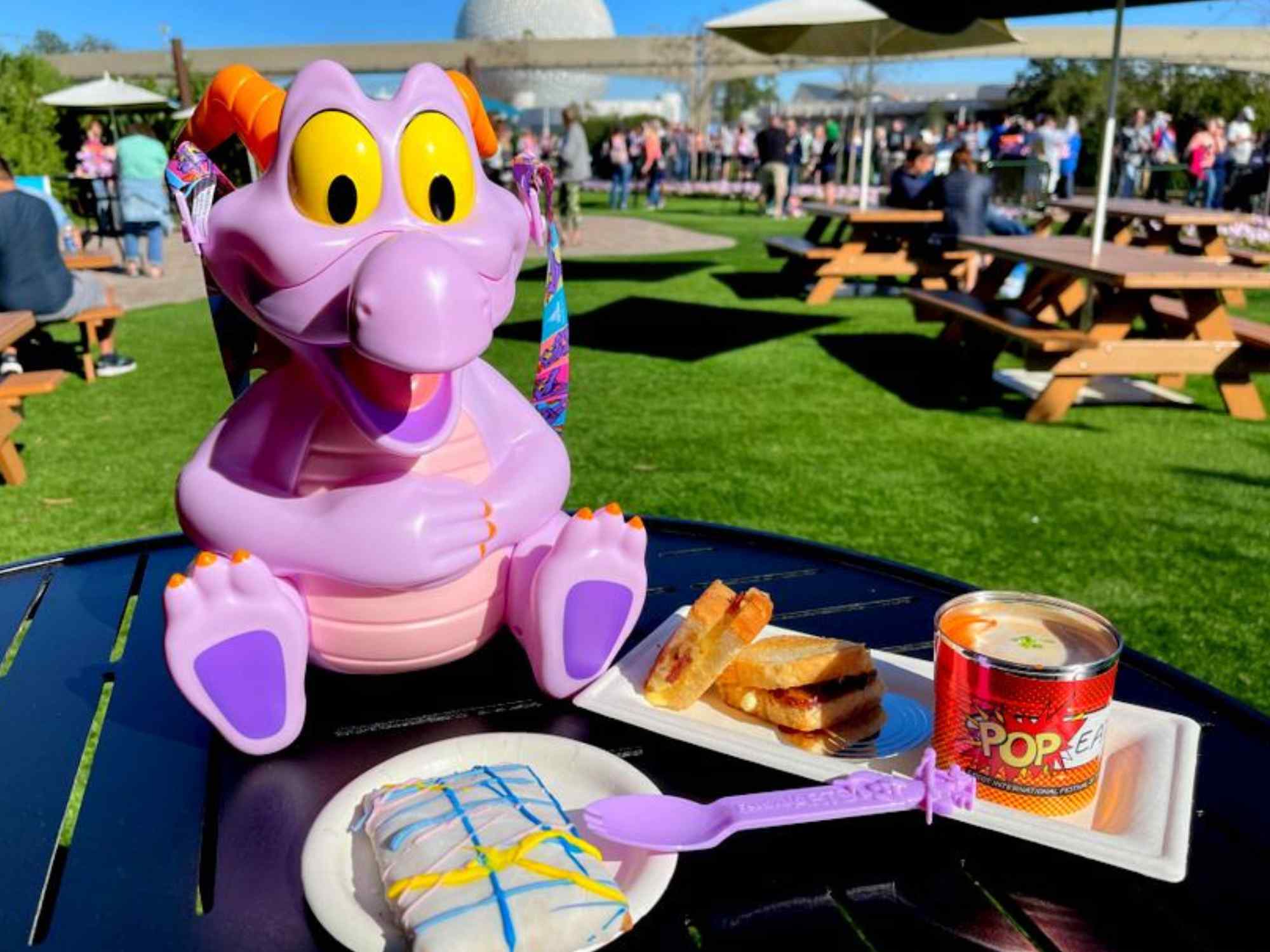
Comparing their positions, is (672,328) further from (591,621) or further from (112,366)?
(591,621)

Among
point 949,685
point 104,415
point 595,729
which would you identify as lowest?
point 104,415

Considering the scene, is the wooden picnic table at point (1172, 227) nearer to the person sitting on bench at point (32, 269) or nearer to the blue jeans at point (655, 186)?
the person sitting on bench at point (32, 269)

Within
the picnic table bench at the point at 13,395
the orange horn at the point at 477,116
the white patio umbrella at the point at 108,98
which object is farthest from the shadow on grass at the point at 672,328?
the white patio umbrella at the point at 108,98

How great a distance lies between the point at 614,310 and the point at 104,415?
368 centimetres

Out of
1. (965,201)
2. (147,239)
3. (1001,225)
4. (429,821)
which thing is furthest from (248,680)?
(147,239)

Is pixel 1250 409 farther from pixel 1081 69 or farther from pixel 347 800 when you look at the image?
pixel 1081 69

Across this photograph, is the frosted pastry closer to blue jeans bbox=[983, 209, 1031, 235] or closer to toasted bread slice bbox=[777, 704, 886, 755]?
toasted bread slice bbox=[777, 704, 886, 755]

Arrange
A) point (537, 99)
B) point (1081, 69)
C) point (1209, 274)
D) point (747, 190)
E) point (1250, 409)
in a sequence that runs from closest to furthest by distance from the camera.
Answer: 1. point (1209, 274)
2. point (1250, 409)
3. point (747, 190)
4. point (1081, 69)
5. point (537, 99)

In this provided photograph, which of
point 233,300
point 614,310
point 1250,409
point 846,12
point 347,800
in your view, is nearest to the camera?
point 347,800

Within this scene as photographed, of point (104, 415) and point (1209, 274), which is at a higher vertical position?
point (1209, 274)

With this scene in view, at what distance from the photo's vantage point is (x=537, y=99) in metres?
51.2

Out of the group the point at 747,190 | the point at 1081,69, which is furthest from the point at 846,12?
the point at 1081,69

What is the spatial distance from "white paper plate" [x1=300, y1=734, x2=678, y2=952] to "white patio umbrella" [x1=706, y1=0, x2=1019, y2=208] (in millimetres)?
7777

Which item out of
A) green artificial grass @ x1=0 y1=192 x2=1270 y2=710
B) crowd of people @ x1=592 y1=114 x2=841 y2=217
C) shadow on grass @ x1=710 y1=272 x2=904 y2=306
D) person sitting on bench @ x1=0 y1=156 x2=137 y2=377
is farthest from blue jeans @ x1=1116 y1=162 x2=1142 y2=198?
person sitting on bench @ x1=0 y1=156 x2=137 y2=377
